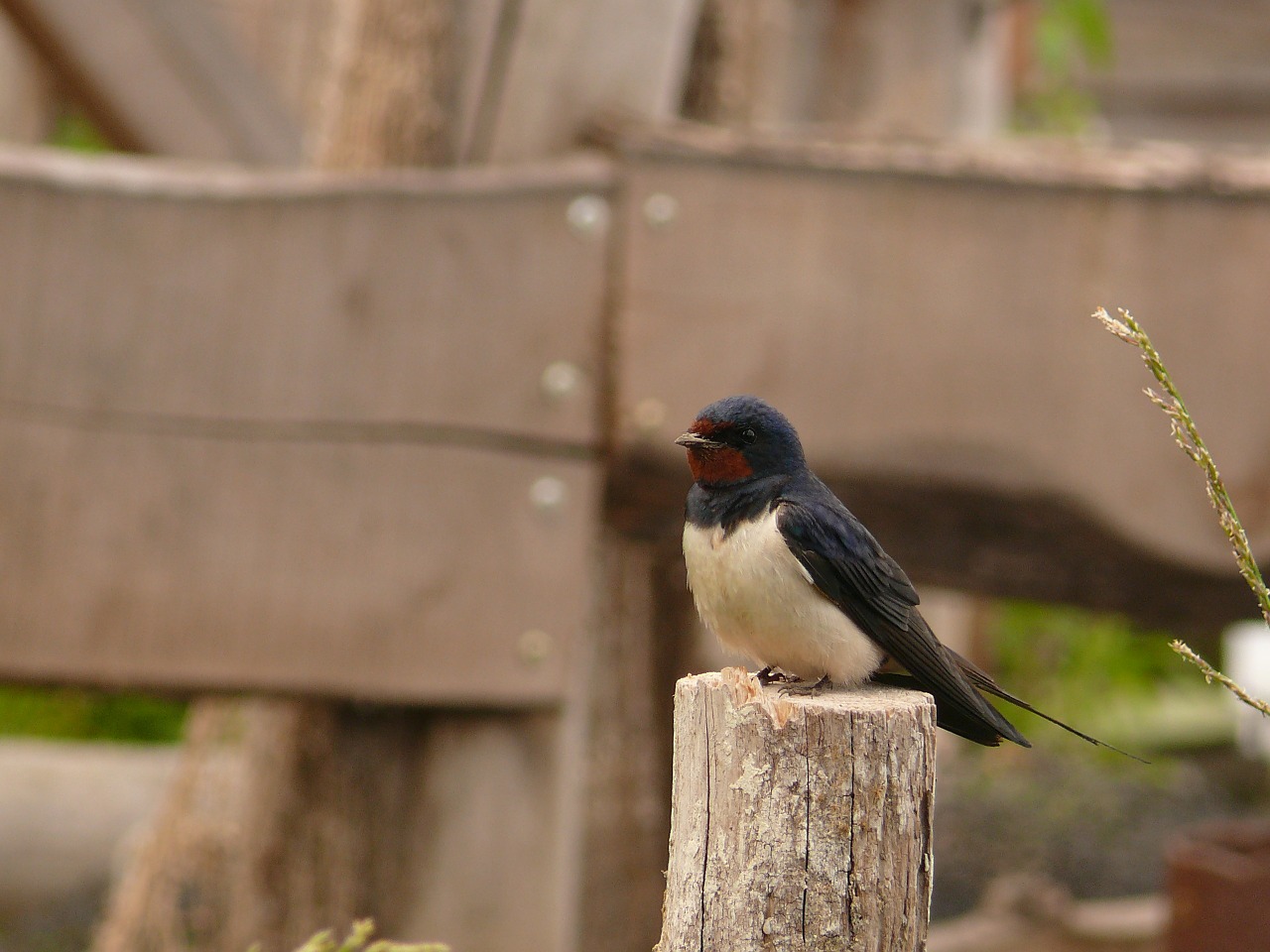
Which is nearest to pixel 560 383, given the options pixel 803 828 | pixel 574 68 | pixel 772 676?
pixel 574 68

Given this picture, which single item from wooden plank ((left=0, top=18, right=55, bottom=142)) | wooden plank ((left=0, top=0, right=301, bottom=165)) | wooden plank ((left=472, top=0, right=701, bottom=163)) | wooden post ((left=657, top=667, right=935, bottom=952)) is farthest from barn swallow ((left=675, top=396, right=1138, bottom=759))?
wooden plank ((left=0, top=18, right=55, bottom=142))

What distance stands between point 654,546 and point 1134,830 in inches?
179

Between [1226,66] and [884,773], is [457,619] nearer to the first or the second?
[884,773]

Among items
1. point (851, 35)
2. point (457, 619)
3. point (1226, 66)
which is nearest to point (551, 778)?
point (457, 619)

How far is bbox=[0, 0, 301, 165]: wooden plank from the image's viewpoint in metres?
3.96

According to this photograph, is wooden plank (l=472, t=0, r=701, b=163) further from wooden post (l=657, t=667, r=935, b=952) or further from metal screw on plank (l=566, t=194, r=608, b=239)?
wooden post (l=657, t=667, r=935, b=952)

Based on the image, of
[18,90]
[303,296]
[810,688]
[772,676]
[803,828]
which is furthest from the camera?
[18,90]

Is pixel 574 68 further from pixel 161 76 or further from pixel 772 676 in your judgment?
pixel 772 676

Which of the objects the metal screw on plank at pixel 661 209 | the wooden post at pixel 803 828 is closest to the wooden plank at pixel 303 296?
the metal screw on plank at pixel 661 209

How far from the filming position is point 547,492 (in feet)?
10.8

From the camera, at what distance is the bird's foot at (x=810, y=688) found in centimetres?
198

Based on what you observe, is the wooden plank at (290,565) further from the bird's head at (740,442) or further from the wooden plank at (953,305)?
the bird's head at (740,442)

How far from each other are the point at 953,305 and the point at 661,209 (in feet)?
2.35

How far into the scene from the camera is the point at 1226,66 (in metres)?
11.9
